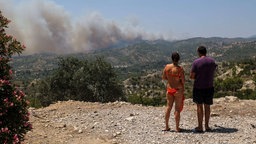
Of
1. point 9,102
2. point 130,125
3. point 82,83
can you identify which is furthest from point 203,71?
point 82,83

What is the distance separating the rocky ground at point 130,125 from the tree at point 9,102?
4.09 metres

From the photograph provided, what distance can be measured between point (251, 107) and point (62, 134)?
8.16m

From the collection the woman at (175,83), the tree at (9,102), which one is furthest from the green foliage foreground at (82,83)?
the tree at (9,102)

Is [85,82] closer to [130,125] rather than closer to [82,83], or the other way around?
[82,83]

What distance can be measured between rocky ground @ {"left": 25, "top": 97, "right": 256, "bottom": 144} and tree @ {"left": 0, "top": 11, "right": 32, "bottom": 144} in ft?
13.4

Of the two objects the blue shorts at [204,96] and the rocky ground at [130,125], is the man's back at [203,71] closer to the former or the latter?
the blue shorts at [204,96]

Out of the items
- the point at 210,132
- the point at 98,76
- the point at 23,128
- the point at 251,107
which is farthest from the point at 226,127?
the point at 98,76

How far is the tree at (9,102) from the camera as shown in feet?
24.0

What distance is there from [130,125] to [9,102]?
Answer: 637 centimetres

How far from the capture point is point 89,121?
1409cm

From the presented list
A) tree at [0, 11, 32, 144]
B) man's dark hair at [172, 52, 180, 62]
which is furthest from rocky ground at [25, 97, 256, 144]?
tree at [0, 11, 32, 144]

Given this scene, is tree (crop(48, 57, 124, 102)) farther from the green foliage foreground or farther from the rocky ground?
the rocky ground

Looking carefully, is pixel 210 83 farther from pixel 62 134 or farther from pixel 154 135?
pixel 62 134

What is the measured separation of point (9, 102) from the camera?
7352 millimetres
